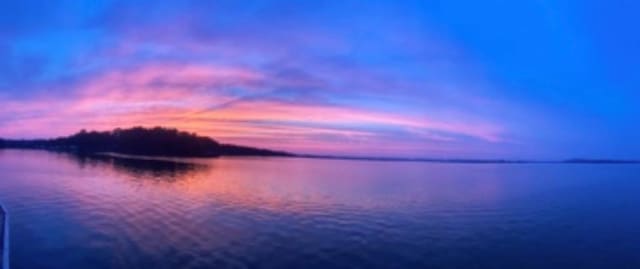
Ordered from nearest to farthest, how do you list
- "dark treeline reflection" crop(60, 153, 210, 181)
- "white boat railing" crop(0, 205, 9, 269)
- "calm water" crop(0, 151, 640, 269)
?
"white boat railing" crop(0, 205, 9, 269) < "calm water" crop(0, 151, 640, 269) < "dark treeline reflection" crop(60, 153, 210, 181)

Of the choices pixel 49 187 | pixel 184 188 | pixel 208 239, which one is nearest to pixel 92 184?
pixel 49 187

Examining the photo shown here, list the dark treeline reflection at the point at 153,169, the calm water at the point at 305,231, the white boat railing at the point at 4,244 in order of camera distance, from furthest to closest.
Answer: the dark treeline reflection at the point at 153,169
the calm water at the point at 305,231
the white boat railing at the point at 4,244

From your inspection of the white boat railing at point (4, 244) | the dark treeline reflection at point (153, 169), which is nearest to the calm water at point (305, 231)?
the white boat railing at point (4, 244)

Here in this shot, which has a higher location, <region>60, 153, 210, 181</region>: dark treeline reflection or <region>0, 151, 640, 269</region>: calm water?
<region>60, 153, 210, 181</region>: dark treeline reflection

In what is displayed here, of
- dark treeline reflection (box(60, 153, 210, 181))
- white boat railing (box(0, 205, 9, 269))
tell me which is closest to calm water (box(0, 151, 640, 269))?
white boat railing (box(0, 205, 9, 269))

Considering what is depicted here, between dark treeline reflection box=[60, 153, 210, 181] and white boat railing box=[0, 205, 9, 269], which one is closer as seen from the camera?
white boat railing box=[0, 205, 9, 269]

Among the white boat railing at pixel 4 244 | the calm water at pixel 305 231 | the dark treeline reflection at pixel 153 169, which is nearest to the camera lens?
the white boat railing at pixel 4 244

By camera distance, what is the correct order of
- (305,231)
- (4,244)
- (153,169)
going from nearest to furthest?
(4,244) < (305,231) < (153,169)

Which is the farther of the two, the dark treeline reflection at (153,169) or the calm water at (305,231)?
the dark treeline reflection at (153,169)

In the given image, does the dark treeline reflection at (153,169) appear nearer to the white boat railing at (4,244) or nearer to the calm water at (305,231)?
the calm water at (305,231)

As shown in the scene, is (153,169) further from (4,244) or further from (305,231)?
(4,244)

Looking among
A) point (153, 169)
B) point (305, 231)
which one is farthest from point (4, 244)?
point (153, 169)

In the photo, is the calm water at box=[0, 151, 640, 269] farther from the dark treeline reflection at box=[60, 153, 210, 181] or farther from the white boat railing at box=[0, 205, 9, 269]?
the dark treeline reflection at box=[60, 153, 210, 181]

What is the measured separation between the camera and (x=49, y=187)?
60.3 metres
